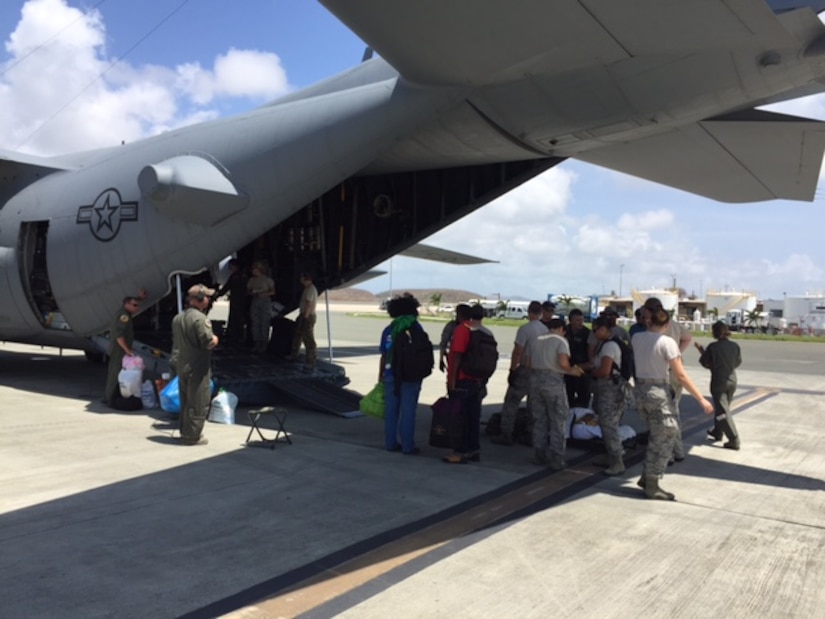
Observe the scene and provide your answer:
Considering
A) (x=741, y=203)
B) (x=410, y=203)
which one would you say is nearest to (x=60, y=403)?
(x=410, y=203)

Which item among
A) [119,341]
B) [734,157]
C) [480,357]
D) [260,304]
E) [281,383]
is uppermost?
[734,157]

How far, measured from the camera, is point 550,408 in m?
6.98

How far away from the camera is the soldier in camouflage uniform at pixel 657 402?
598 cm

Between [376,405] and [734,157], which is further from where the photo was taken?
[734,157]

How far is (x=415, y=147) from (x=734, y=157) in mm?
4464

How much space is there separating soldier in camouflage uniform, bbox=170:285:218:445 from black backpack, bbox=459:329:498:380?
3072 mm

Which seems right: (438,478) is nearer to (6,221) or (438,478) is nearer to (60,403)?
(60,403)

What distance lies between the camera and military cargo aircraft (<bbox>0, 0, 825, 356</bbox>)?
539 cm

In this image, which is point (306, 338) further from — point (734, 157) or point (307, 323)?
point (734, 157)

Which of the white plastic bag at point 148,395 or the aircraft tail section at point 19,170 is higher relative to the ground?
the aircraft tail section at point 19,170

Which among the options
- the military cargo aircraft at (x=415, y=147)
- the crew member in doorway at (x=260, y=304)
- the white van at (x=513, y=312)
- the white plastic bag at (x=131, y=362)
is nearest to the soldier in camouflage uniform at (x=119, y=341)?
the white plastic bag at (x=131, y=362)

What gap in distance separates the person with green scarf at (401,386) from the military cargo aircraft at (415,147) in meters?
2.33

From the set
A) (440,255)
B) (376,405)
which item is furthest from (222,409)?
(440,255)

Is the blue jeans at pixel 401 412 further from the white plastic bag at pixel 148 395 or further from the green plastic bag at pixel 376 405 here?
the white plastic bag at pixel 148 395
